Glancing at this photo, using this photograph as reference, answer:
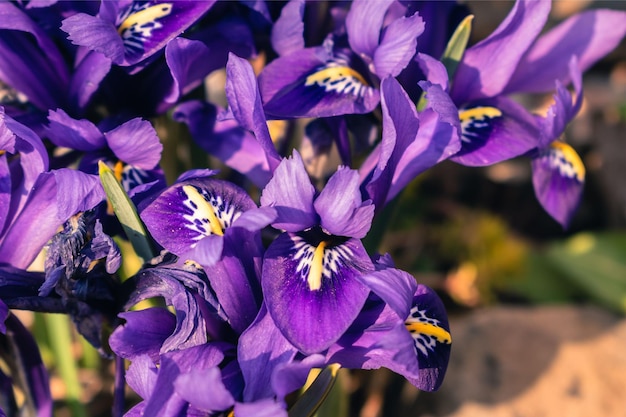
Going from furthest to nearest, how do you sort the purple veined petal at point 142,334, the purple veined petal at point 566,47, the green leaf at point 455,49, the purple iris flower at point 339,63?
1. the purple veined petal at point 566,47
2. the green leaf at point 455,49
3. the purple iris flower at point 339,63
4. the purple veined petal at point 142,334

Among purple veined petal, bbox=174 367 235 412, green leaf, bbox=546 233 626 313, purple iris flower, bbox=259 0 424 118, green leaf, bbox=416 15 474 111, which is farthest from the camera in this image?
green leaf, bbox=546 233 626 313

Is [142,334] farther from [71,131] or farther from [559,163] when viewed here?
[559,163]

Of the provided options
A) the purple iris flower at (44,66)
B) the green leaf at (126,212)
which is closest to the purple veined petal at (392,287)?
the green leaf at (126,212)

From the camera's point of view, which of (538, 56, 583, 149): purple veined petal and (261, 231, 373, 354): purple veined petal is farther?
(538, 56, 583, 149): purple veined petal

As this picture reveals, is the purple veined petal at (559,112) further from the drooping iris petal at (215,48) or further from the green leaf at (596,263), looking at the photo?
the green leaf at (596,263)

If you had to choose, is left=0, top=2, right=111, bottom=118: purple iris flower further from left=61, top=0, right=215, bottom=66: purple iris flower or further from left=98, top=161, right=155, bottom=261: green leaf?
left=98, top=161, right=155, bottom=261: green leaf

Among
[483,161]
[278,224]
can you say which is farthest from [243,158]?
[483,161]

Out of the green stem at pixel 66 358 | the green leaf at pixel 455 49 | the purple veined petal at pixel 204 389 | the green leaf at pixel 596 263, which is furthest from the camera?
the green leaf at pixel 596 263

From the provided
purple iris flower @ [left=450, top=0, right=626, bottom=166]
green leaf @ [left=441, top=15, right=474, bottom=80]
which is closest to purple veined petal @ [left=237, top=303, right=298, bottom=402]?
purple iris flower @ [left=450, top=0, right=626, bottom=166]

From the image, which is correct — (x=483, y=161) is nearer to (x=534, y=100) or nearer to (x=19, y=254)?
(x=19, y=254)
